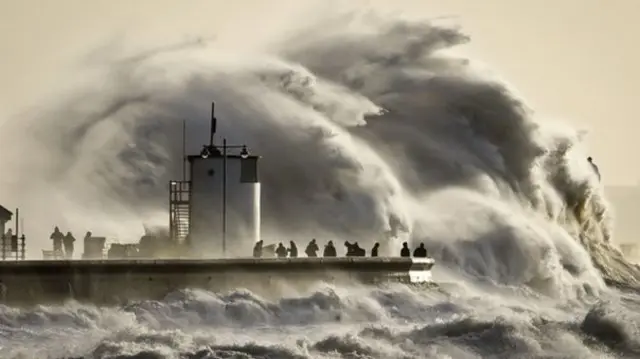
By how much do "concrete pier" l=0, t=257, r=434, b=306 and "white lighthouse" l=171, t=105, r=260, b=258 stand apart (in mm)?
2878

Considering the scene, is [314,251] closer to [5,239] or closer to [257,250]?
[257,250]

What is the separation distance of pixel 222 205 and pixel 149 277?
177 inches

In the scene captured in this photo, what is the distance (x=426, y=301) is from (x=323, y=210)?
10481 millimetres

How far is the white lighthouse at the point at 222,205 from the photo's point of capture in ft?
168

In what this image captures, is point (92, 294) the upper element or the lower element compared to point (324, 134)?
lower

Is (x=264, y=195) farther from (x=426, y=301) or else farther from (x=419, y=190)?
(x=426, y=301)

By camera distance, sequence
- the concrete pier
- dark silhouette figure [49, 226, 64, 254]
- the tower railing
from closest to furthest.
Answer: the concrete pier → dark silhouette figure [49, 226, 64, 254] → the tower railing

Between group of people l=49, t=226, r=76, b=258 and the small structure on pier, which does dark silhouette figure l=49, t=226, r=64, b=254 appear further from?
the small structure on pier

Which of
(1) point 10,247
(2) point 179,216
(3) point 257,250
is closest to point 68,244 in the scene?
(1) point 10,247

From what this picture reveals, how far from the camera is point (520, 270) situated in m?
61.4

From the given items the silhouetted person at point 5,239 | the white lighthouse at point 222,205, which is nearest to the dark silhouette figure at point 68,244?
the silhouetted person at point 5,239

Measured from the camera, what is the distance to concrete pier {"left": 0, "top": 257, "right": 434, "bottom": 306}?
46.4 metres

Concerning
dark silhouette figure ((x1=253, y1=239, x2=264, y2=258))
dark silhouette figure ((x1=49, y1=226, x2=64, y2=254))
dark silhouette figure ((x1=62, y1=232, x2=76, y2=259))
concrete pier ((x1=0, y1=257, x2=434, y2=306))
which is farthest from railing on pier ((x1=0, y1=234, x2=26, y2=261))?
dark silhouette figure ((x1=253, y1=239, x2=264, y2=258))

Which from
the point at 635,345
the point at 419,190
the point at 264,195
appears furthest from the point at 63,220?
the point at 635,345
